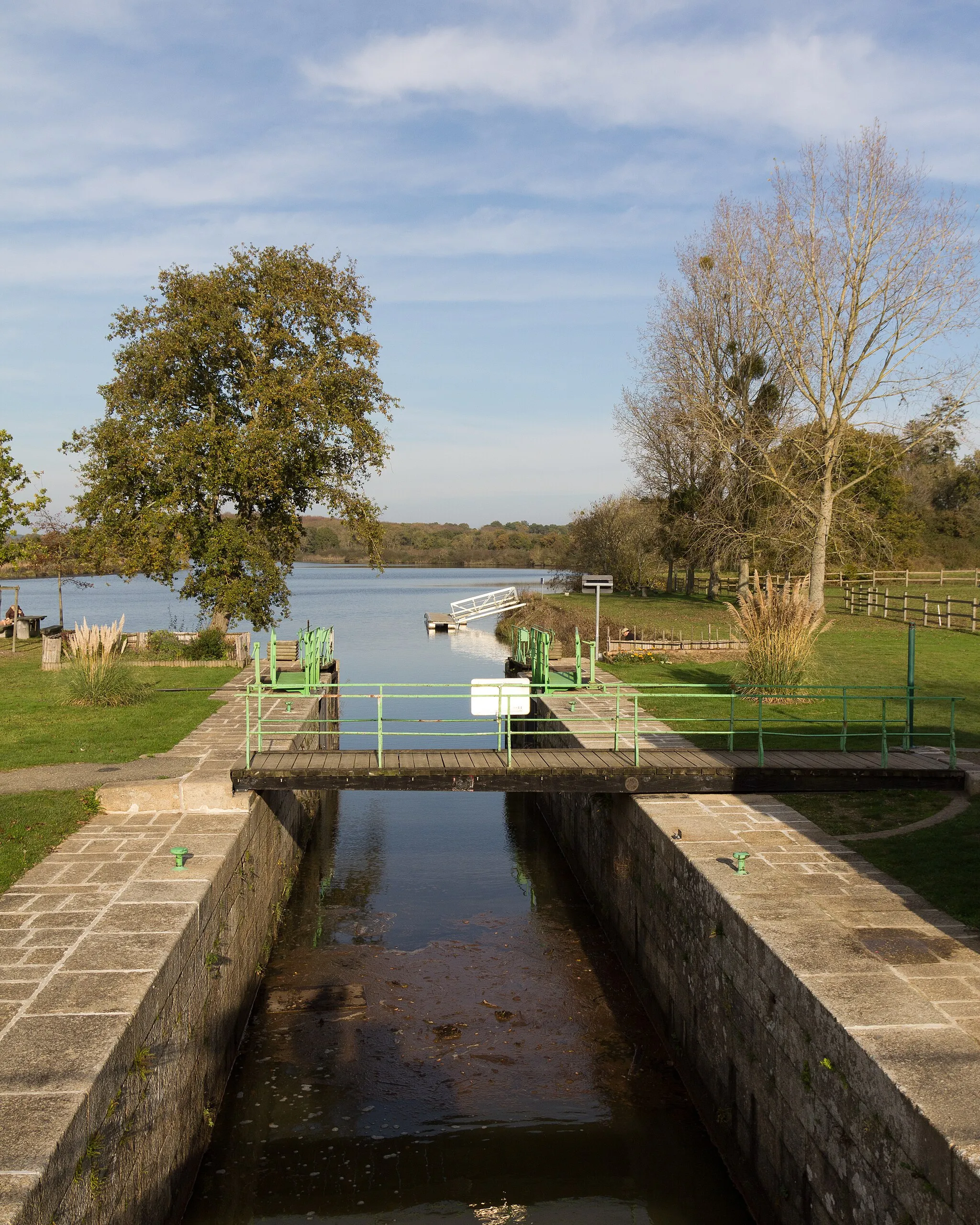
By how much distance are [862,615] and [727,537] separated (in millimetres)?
6146

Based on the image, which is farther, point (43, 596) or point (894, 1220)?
point (43, 596)

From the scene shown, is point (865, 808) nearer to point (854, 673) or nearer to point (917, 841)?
point (917, 841)

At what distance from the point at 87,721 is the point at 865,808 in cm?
1088

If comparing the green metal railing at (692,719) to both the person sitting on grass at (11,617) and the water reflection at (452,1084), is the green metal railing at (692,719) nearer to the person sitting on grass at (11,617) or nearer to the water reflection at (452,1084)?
the water reflection at (452,1084)

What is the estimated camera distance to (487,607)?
5300cm

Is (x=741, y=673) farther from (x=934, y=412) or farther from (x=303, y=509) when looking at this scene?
(x=934, y=412)

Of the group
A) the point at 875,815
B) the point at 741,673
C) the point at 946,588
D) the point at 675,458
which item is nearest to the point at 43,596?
the point at 675,458

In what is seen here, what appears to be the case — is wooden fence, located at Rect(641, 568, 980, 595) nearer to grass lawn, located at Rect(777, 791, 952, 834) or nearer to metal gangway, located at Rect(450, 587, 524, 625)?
metal gangway, located at Rect(450, 587, 524, 625)

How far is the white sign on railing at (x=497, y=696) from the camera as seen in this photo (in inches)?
463

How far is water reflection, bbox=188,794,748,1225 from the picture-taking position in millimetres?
6621

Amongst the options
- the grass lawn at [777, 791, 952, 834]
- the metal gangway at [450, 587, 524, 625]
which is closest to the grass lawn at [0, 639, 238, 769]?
the grass lawn at [777, 791, 952, 834]

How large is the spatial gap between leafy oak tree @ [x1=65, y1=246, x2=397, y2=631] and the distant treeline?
107 meters

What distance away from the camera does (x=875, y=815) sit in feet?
32.3

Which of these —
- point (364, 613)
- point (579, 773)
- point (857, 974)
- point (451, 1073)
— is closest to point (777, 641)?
point (579, 773)
